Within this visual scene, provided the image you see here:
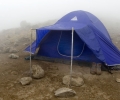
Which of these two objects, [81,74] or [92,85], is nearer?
[92,85]

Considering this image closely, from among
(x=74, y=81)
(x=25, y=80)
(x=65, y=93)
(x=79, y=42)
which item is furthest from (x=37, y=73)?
(x=79, y=42)

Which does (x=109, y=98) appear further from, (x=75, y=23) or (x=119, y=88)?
(x=75, y=23)

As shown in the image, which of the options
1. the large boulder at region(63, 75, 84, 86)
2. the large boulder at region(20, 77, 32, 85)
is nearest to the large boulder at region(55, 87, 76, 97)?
the large boulder at region(63, 75, 84, 86)

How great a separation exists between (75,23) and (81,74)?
9.33 feet

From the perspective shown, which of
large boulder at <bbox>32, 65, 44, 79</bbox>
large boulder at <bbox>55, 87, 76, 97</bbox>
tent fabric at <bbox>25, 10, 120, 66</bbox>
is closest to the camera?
large boulder at <bbox>55, 87, 76, 97</bbox>

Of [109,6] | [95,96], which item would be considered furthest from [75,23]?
[109,6]

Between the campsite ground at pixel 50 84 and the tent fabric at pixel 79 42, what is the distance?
547 mm

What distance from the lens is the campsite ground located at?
19.4 feet

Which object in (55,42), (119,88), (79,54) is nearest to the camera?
Result: (119,88)

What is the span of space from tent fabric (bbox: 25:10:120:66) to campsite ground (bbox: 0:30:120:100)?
547 millimetres

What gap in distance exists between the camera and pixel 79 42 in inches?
347

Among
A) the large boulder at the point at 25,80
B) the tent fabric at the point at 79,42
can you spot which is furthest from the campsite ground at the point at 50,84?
the tent fabric at the point at 79,42

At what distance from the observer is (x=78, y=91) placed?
20.3 feet

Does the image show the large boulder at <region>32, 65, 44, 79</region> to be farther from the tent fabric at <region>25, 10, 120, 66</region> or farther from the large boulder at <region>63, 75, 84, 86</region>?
the tent fabric at <region>25, 10, 120, 66</region>
